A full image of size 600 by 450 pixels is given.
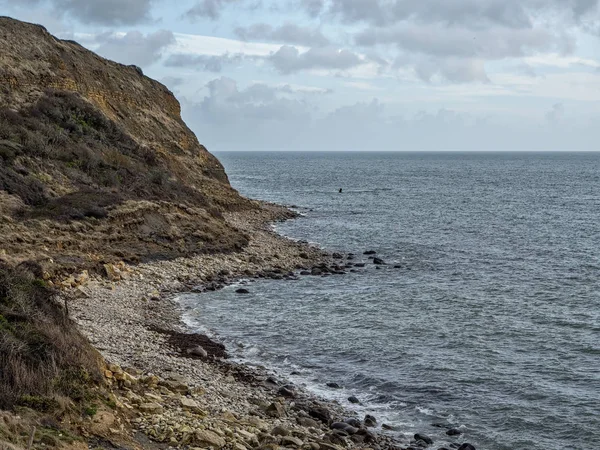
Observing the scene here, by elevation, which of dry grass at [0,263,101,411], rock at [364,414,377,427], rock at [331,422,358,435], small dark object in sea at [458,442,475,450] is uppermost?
dry grass at [0,263,101,411]

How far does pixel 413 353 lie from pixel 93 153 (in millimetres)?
32726

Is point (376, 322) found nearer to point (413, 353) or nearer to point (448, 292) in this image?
point (413, 353)

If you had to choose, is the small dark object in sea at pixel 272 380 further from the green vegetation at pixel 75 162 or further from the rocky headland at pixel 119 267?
the green vegetation at pixel 75 162

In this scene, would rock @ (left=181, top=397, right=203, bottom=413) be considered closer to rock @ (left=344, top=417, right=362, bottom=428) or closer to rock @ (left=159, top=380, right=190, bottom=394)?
rock @ (left=159, top=380, right=190, bottom=394)

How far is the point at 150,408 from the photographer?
17.7 metres

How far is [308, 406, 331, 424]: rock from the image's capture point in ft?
70.7

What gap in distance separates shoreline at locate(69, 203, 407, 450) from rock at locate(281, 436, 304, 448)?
0.03m

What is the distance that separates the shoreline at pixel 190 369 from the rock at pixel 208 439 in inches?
3.7

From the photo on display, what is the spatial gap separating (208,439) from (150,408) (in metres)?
2.13

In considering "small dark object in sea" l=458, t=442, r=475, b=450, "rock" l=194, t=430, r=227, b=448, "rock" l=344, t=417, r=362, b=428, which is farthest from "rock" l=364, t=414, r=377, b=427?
"rock" l=194, t=430, r=227, b=448

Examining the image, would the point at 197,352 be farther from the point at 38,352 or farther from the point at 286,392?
the point at 38,352

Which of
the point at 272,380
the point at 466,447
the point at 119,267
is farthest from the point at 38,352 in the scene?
the point at 119,267

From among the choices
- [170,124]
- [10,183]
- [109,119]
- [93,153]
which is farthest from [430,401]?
[170,124]

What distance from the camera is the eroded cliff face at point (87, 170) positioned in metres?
39.4
